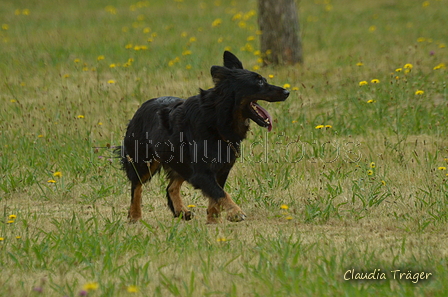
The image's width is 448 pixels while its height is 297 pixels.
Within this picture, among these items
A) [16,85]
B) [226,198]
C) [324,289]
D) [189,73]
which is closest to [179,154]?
[226,198]

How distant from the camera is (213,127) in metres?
5.39

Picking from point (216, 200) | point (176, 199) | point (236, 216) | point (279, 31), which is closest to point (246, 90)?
point (216, 200)

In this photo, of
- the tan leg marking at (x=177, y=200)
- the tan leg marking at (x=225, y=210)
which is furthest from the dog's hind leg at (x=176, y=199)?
the tan leg marking at (x=225, y=210)

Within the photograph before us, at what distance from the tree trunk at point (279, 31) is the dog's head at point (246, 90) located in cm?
515

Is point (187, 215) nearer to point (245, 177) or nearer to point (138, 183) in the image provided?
point (138, 183)

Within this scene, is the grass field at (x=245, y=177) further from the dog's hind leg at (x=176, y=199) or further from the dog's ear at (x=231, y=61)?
the dog's ear at (x=231, y=61)

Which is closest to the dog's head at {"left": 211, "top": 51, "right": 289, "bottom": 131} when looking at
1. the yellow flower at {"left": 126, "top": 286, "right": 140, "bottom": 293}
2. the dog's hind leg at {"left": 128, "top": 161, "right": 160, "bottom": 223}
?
the dog's hind leg at {"left": 128, "top": 161, "right": 160, "bottom": 223}

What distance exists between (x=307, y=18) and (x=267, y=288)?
12.9 m

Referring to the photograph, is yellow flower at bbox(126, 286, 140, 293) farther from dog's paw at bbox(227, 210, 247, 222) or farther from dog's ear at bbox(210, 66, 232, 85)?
dog's ear at bbox(210, 66, 232, 85)

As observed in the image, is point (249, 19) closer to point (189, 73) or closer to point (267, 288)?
point (189, 73)

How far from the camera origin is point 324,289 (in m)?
3.62

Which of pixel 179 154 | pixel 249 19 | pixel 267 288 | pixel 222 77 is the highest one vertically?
pixel 249 19

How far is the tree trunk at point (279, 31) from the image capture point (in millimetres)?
10570

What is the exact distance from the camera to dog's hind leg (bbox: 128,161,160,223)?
5.86m
